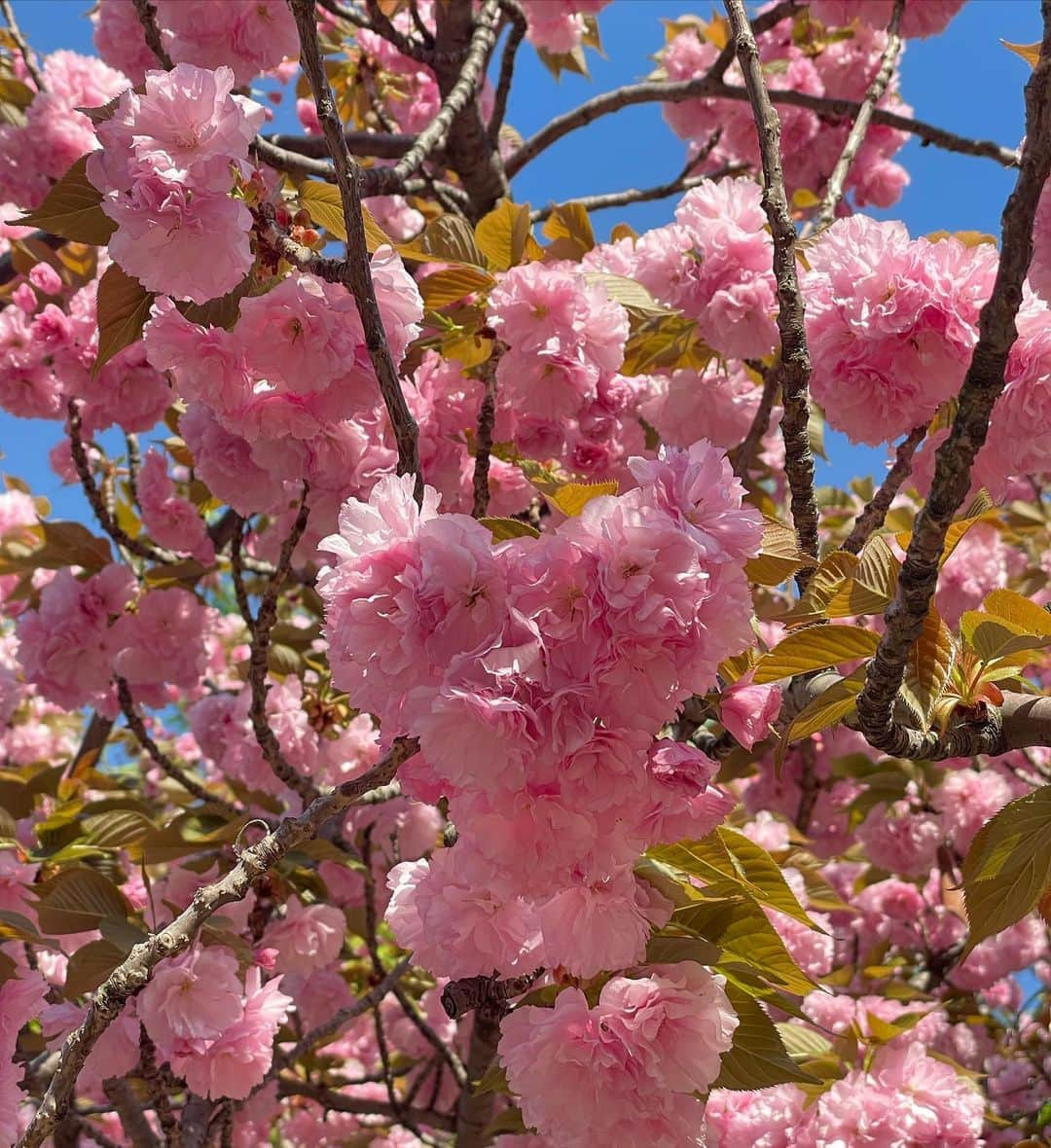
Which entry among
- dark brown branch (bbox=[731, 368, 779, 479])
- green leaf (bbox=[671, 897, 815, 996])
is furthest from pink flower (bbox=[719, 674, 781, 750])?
dark brown branch (bbox=[731, 368, 779, 479])

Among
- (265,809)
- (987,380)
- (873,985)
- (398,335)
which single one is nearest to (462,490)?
(398,335)

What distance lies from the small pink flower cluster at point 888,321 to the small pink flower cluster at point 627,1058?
86cm

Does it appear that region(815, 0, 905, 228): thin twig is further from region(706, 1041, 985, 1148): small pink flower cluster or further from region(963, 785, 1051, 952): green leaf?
region(706, 1041, 985, 1148): small pink flower cluster

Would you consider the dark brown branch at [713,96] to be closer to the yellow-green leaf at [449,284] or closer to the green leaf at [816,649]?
the yellow-green leaf at [449,284]

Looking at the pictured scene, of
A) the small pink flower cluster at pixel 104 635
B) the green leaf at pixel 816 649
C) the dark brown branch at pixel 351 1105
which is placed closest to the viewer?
the green leaf at pixel 816 649

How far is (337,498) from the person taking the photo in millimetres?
1934

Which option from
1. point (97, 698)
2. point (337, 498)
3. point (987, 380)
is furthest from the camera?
point (97, 698)

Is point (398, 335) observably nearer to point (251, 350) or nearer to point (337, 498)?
point (251, 350)

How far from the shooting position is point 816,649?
101 cm

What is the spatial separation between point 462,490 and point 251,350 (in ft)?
2.62

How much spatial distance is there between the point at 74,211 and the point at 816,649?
3.66 feet

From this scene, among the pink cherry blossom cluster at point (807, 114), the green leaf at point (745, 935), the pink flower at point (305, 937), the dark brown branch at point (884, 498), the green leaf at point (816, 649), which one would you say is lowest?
the green leaf at point (745, 935)

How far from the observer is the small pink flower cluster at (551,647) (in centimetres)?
88

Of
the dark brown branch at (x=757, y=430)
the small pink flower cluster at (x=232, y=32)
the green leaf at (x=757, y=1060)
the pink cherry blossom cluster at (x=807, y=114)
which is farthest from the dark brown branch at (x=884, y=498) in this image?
the pink cherry blossom cluster at (x=807, y=114)
